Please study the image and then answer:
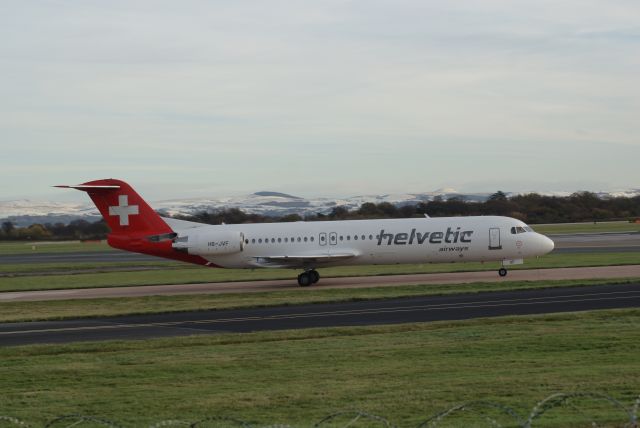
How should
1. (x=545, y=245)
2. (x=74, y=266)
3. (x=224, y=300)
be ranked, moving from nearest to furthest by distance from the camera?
(x=224, y=300)
(x=545, y=245)
(x=74, y=266)

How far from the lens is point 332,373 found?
58.1 feet

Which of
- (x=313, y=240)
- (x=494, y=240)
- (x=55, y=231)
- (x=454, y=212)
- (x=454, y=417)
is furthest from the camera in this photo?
(x=55, y=231)

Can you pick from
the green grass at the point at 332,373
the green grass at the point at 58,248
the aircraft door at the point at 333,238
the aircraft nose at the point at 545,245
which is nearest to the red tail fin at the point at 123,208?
the aircraft door at the point at 333,238

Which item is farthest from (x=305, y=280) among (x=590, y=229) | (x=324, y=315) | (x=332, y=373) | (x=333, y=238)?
(x=590, y=229)

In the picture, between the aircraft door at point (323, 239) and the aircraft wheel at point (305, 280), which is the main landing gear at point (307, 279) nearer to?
the aircraft wheel at point (305, 280)

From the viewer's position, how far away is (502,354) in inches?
755

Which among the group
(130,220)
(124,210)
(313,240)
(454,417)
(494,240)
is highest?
(124,210)

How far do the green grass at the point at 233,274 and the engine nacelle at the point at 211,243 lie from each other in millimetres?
3513

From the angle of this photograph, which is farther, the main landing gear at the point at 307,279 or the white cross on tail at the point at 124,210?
the white cross on tail at the point at 124,210

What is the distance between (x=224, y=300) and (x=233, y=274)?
1617cm

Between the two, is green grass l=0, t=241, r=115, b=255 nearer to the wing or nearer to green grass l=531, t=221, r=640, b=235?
green grass l=531, t=221, r=640, b=235

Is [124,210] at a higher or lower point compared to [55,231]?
higher

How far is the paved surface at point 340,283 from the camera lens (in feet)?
132

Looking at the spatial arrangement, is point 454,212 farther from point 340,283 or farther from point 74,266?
point 340,283
